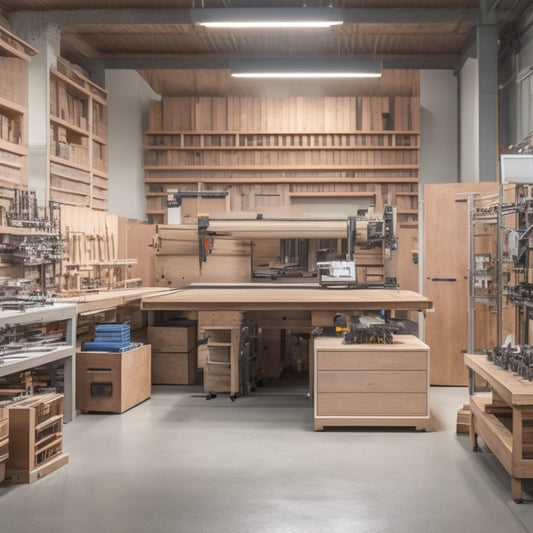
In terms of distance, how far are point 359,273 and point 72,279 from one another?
2.81 meters

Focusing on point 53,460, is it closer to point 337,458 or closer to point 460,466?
point 337,458

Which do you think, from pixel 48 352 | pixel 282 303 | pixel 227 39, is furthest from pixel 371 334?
pixel 227 39

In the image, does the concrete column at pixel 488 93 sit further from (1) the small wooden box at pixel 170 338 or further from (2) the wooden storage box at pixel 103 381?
(2) the wooden storage box at pixel 103 381

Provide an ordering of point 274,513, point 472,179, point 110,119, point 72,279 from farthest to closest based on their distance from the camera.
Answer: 1. point 110,119
2. point 472,179
3. point 72,279
4. point 274,513

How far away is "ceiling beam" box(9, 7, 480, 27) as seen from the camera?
23.5ft

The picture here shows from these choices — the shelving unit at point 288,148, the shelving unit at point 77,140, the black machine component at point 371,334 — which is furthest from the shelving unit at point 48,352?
the shelving unit at point 288,148

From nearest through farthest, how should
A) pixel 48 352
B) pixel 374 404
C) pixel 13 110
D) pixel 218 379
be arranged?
pixel 48 352
pixel 374 404
pixel 218 379
pixel 13 110

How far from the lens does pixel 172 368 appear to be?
6227 mm

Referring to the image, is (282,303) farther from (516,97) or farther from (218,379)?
(516,97)

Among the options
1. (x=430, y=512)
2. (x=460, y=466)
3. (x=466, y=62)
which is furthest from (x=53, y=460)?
(x=466, y=62)

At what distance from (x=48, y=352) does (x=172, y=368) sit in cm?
205

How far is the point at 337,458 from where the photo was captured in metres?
3.82

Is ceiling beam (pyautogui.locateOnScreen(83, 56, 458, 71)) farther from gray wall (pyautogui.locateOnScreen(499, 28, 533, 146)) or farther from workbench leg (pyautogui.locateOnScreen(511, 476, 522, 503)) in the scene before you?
workbench leg (pyautogui.locateOnScreen(511, 476, 522, 503))

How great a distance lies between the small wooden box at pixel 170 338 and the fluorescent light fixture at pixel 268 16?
3085 millimetres
